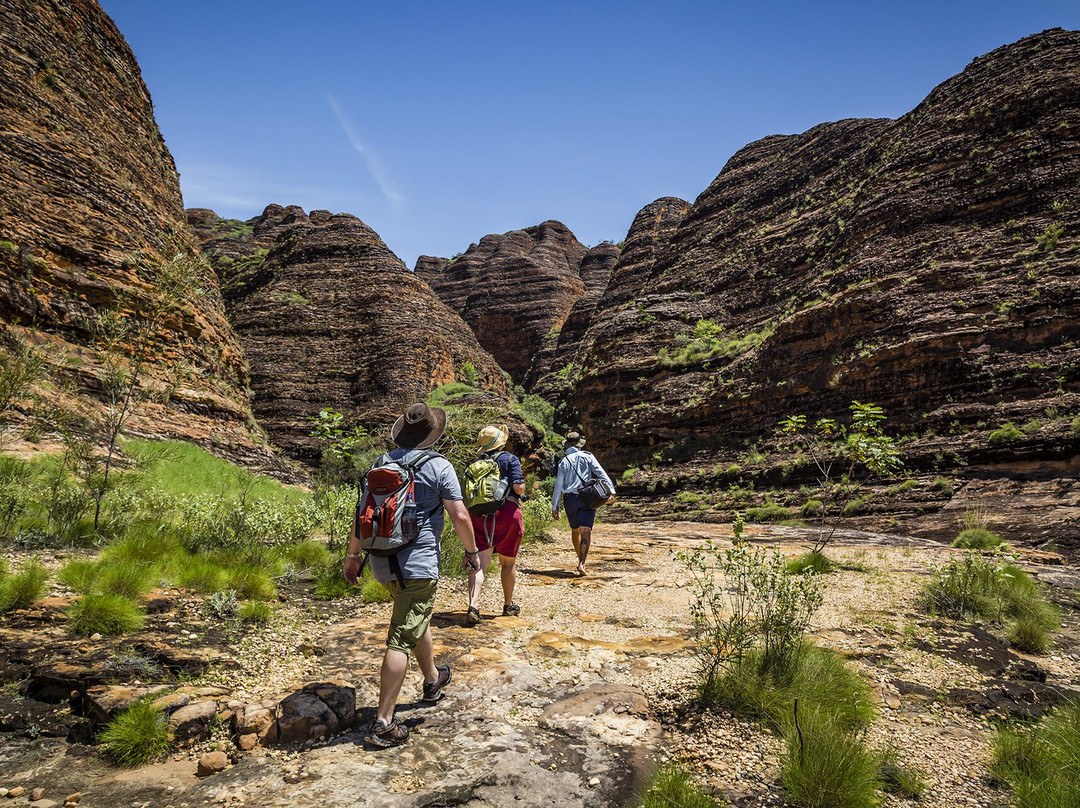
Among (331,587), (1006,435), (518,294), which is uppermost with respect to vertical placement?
(518,294)

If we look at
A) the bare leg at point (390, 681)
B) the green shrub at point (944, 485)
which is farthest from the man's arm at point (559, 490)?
the green shrub at point (944, 485)

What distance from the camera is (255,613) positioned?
4793mm

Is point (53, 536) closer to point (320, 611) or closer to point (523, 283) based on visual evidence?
point (320, 611)

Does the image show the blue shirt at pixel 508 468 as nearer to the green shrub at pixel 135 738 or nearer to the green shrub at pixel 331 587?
the green shrub at pixel 331 587

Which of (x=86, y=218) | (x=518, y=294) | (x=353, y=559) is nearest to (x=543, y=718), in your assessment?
(x=353, y=559)

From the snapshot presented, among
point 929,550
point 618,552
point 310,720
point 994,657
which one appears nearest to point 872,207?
point 929,550

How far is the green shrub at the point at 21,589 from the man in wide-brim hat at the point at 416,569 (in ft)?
9.25

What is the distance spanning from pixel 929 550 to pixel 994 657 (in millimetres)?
7411

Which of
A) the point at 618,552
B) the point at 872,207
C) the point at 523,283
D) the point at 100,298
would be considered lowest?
the point at 618,552

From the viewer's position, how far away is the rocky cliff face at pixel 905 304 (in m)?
18.0

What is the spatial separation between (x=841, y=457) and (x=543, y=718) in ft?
64.7

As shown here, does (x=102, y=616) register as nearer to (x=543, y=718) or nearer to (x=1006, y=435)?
(x=543, y=718)

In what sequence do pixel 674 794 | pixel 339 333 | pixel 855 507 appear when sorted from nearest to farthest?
pixel 674 794 < pixel 855 507 < pixel 339 333

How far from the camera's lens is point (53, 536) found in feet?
20.3
